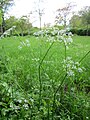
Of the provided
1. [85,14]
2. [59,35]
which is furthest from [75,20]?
[59,35]

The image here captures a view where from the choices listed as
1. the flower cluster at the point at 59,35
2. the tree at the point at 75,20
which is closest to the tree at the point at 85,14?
the tree at the point at 75,20

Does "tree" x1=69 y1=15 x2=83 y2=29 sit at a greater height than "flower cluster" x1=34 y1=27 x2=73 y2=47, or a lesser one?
lesser

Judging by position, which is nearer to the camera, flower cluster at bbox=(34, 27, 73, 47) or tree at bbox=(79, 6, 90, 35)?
flower cluster at bbox=(34, 27, 73, 47)

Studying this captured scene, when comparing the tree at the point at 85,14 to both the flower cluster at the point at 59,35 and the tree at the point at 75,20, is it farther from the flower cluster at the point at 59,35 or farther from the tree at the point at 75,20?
the flower cluster at the point at 59,35

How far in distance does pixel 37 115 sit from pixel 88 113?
526mm

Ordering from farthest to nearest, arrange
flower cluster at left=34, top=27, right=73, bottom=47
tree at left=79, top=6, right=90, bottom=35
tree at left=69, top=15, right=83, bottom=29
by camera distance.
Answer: tree at left=79, top=6, right=90, bottom=35, tree at left=69, top=15, right=83, bottom=29, flower cluster at left=34, top=27, right=73, bottom=47

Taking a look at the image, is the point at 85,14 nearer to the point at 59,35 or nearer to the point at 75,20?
the point at 75,20

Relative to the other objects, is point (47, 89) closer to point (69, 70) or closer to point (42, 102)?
point (42, 102)

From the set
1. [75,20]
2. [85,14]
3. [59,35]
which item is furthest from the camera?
[85,14]

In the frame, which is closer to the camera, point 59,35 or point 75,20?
point 59,35

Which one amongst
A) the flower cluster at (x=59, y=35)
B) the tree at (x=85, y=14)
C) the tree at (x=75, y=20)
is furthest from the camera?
the tree at (x=85, y=14)

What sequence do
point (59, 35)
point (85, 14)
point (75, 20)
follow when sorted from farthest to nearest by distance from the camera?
point (85, 14)
point (75, 20)
point (59, 35)

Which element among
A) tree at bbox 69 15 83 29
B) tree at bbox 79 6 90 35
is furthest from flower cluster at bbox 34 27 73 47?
tree at bbox 79 6 90 35

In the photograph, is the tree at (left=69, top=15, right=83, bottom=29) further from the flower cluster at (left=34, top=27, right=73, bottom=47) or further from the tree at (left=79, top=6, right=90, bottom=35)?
the flower cluster at (left=34, top=27, right=73, bottom=47)
